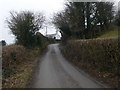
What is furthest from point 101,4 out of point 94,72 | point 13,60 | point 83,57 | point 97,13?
point 94,72

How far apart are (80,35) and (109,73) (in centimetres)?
2376

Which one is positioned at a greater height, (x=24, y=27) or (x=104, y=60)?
(x=24, y=27)

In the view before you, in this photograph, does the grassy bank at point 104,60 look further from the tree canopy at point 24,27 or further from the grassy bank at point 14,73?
the tree canopy at point 24,27

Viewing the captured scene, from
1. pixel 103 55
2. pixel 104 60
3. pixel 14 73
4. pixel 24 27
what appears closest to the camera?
pixel 104 60

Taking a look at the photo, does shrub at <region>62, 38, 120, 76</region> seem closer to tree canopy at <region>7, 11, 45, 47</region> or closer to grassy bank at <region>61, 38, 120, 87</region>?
grassy bank at <region>61, 38, 120, 87</region>

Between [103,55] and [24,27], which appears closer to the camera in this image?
[103,55]

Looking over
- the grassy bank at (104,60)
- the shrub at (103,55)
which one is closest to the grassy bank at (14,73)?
the grassy bank at (104,60)

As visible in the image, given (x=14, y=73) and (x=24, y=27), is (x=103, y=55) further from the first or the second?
(x=24, y=27)

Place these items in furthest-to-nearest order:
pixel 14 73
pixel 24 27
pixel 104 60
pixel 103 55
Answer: pixel 24 27
pixel 14 73
pixel 103 55
pixel 104 60

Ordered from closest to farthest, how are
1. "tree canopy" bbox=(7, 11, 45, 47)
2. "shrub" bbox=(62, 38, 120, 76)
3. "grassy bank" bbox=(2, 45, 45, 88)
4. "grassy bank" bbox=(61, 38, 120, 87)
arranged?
1. "grassy bank" bbox=(2, 45, 45, 88)
2. "grassy bank" bbox=(61, 38, 120, 87)
3. "shrub" bbox=(62, 38, 120, 76)
4. "tree canopy" bbox=(7, 11, 45, 47)

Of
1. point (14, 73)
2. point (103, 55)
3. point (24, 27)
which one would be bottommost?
point (14, 73)

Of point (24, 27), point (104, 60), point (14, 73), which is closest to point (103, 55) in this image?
point (104, 60)

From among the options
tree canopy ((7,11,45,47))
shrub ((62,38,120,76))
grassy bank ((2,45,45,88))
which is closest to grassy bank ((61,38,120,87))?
shrub ((62,38,120,76))

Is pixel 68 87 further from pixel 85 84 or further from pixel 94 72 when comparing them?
pixel 94 72
